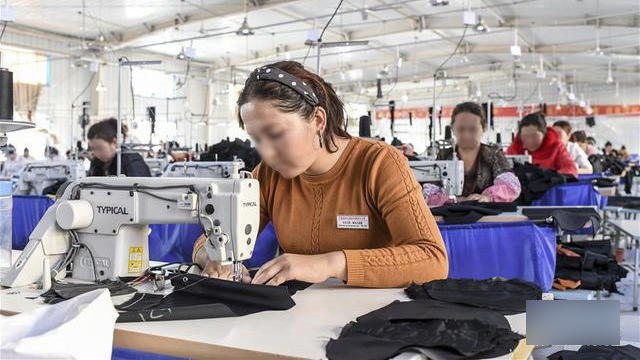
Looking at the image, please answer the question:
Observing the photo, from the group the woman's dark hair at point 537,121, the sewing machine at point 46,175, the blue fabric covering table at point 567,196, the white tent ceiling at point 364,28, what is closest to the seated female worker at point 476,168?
the blue fabric covering table at point 567,196

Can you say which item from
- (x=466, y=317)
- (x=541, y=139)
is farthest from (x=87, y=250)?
(x=541, y=139)

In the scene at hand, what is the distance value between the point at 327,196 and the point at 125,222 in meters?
0.51

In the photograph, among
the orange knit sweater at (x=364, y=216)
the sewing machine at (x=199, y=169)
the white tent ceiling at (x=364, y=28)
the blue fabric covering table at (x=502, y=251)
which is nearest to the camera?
the orange knit sweater at (x=364, y=216)

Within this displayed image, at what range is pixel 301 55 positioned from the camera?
54.4 feet

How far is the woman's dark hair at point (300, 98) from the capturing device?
4.91ft

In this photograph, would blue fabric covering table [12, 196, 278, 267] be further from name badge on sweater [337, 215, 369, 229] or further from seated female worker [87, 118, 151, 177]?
name badge on sweater [337, 215, 369, 229]

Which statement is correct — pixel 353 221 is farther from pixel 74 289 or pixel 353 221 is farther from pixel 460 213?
pixel 460 213

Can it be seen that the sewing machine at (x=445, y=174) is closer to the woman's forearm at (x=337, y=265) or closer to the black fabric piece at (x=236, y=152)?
the woman's forearm at (x=337, y=265)

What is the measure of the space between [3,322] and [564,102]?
2269cm

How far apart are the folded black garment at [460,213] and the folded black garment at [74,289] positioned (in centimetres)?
171

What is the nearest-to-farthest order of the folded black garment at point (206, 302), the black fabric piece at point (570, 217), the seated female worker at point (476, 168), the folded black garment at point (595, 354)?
the folded black garment at point (206, 302) → the folded black garment at point (595, 354) → the black fabric piece at point (570, 217) → the seated female worker at point (476, 168)

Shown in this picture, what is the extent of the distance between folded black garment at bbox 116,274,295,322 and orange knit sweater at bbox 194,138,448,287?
0.26m

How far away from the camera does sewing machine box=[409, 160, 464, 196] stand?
347cm

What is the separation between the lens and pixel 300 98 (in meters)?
1.52
